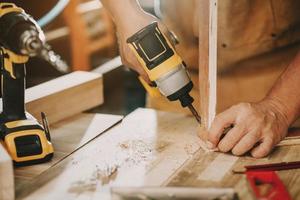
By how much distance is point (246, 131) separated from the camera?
1.38 metres

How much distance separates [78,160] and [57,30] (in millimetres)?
2384

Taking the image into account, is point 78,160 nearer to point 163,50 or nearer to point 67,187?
point 67,187

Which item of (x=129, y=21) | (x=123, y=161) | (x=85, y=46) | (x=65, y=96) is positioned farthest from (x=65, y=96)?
(x=85, y=46)

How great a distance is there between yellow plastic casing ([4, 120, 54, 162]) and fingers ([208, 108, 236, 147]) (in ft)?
1.36

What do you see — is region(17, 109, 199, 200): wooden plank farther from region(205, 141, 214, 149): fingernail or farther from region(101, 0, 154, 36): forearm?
region(101, 0, 154, 36): forearm

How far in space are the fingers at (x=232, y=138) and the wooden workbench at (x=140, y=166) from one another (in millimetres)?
23

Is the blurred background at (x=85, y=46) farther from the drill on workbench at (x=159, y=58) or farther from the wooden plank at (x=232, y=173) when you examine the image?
the wooden plank at (x=232, y=173)

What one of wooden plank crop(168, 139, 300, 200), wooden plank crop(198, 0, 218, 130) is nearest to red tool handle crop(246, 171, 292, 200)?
wooden plank crop(168, 139, 300, 200)

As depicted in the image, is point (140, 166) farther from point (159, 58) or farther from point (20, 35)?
point (20, 35)

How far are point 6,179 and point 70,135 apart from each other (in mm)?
438

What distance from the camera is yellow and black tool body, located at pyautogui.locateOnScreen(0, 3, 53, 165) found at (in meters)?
1.18

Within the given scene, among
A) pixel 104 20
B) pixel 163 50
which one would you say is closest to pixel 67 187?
pixel 163 50

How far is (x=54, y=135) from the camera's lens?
5.03ft

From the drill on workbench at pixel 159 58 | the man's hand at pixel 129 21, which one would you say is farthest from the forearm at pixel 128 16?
the drill on workbench at pixel 159 58
